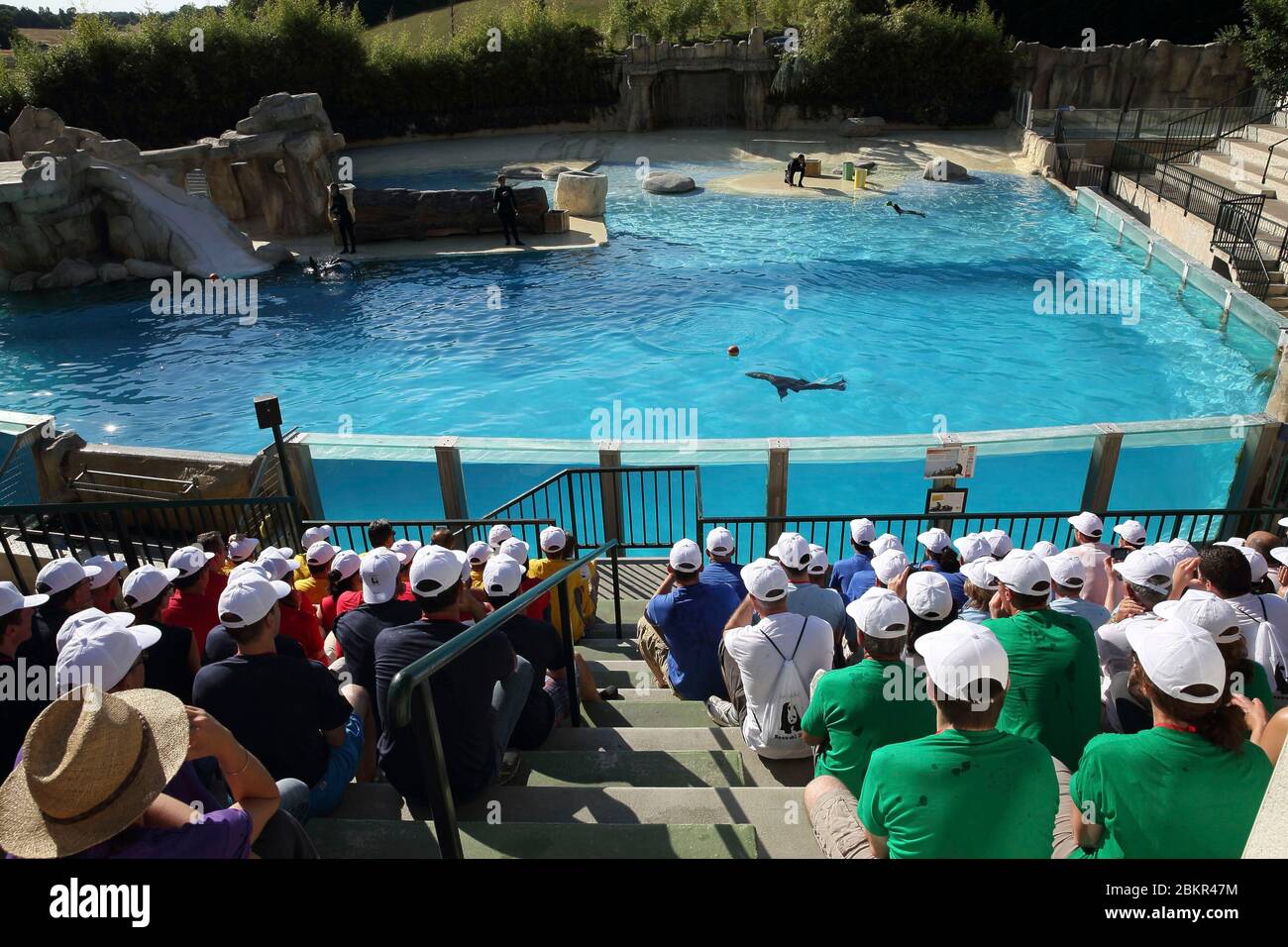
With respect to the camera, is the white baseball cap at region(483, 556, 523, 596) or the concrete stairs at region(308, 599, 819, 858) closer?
the concrete stairs at region(308, 599, 819, 858)

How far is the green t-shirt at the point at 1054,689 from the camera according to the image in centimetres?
338

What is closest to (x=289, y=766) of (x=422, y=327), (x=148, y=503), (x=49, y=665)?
(x=49, y=665)

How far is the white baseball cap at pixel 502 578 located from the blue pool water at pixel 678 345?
17.1ft

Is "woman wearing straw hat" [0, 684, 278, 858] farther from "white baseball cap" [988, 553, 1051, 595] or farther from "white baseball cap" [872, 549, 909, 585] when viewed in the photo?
"white baseball cap" [872, 549, 909, 585]

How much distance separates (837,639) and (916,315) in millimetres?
13210

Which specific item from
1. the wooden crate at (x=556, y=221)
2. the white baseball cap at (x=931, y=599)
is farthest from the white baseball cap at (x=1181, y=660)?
the wooden crate at (x=556, y=221)

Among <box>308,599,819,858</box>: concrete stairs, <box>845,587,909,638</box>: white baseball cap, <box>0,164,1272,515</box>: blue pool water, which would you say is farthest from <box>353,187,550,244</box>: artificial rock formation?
<box>845,587,909,638</box>: white baseball cap

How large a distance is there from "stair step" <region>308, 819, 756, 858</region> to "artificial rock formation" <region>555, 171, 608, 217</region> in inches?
828

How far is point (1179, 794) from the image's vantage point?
8.11 feet

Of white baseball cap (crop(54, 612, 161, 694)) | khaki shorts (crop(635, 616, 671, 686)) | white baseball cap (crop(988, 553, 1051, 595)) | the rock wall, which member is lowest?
khaki shorts (crop(635, 616, 671, 686))

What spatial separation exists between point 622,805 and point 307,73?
1473 inches

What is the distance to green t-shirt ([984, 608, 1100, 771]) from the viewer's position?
338 cm

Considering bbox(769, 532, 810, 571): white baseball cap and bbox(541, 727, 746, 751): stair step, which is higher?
bbox(769, 532, 810, 571): white baseball cap

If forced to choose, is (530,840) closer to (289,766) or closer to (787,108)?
(289,766)
